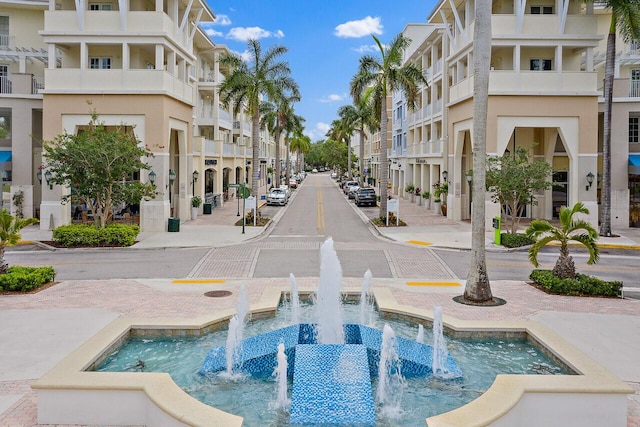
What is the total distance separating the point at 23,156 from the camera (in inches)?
1357

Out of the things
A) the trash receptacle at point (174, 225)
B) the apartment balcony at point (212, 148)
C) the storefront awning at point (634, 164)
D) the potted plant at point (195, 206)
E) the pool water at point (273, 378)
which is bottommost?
the pool water at point (273, 378)

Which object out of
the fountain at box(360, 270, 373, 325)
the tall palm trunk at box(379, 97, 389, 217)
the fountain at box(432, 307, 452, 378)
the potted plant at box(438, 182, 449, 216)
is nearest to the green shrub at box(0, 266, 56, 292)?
the fountain at box(360, 270, 373, 325)

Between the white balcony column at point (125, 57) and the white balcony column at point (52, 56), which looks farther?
the white balcony column at point (52, 56)

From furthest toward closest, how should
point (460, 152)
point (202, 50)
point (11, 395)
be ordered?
point (202, 50), point (460, 152), point (11, 395)

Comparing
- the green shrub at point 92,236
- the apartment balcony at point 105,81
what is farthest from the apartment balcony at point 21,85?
the green shrub at point 92,236

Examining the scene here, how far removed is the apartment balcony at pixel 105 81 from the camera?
29.8 m

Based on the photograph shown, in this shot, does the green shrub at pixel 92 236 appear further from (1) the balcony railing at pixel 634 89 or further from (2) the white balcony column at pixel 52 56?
(1) the balcony railing at pixel 634 89

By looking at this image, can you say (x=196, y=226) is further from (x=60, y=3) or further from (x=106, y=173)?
(x=60, y=3)

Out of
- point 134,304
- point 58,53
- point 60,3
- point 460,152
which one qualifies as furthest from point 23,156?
point 460,152

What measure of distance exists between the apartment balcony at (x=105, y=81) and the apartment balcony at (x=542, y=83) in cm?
1899

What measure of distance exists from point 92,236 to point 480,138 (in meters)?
18.6

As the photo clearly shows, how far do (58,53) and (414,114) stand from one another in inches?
1332

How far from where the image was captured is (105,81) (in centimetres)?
2998

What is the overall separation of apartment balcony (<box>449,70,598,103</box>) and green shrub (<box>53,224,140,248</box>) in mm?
21167
